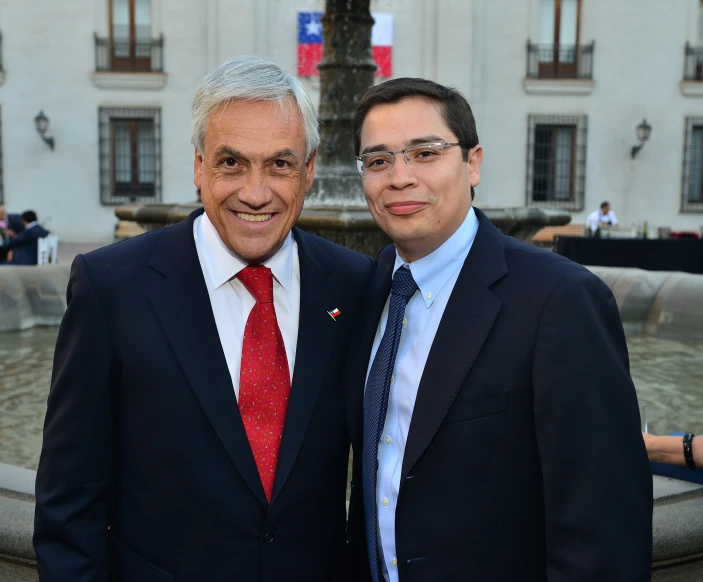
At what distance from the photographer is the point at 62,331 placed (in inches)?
62.3

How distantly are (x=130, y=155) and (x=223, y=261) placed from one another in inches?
672

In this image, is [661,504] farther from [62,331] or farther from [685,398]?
[685,398]

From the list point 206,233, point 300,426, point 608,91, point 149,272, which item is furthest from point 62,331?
point 608,91

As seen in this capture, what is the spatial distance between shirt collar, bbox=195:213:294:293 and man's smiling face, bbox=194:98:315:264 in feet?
0.07

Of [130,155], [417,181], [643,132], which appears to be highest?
[643,132]

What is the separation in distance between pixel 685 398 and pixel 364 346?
3.35m

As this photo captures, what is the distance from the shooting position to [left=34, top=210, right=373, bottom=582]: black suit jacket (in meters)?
1.55

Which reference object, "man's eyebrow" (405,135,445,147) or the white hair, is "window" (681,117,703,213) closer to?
"man's eyebrow" (405,135,445,147)

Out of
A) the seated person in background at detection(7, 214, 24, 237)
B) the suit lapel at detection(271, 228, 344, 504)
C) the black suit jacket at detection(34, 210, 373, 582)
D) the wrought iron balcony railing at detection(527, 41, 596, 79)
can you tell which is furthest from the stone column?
the wrought iron balcony railing at detection(527, 41, 596, 79)

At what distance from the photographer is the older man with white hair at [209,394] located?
156cm

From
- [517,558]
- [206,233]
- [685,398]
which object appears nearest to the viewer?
[517,558]

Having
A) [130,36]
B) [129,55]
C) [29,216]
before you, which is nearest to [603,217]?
[29,216]

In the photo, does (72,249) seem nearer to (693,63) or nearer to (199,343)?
(693,63)

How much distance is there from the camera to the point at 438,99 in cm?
163
